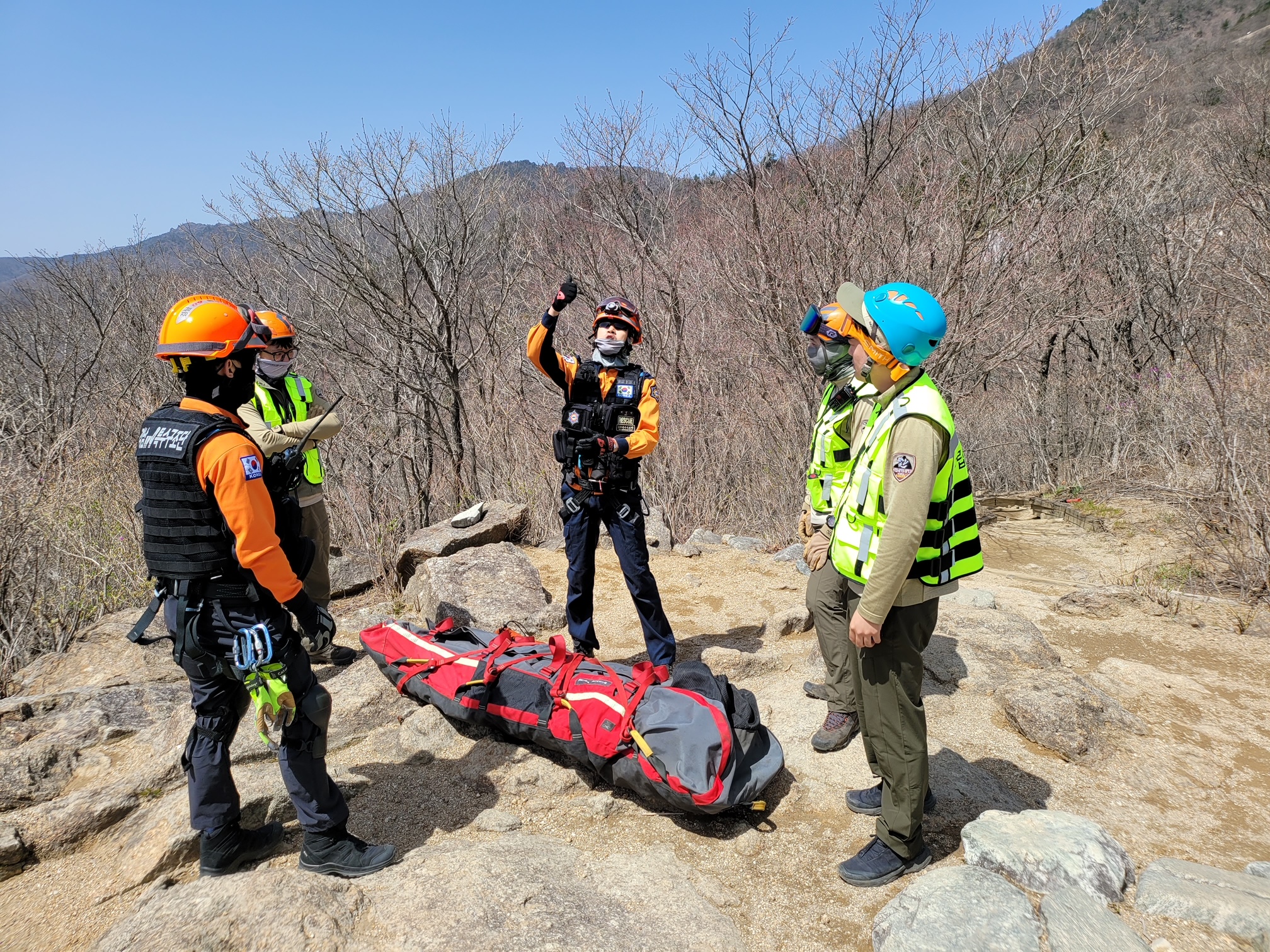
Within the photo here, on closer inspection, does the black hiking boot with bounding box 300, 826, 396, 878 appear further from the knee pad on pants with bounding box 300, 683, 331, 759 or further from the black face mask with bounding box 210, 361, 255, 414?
the black face mask with bounding box 210, 361, 255, 414

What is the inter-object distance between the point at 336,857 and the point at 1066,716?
3255 millimetres

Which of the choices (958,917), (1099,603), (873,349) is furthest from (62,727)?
(1099,603)

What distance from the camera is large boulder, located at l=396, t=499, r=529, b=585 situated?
599cm

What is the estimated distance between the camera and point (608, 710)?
3041mm

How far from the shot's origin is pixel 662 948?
2119 millimetres

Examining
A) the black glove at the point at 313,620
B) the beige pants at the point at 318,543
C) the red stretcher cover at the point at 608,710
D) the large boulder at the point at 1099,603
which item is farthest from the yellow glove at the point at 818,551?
the large boulder at the point at 1099,603

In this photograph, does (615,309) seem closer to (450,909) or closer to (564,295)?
(564,295)

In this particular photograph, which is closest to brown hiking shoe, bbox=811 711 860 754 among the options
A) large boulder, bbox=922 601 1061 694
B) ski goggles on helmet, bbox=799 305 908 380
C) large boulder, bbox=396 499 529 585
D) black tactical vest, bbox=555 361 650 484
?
large boulder, bbox=922 601 1061 694

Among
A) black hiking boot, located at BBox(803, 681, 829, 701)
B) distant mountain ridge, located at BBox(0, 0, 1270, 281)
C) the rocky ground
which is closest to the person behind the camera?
the rocky ground

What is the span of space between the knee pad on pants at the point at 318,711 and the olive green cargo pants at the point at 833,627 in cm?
221

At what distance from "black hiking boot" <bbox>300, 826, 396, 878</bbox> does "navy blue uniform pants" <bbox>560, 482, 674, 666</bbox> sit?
174 cm

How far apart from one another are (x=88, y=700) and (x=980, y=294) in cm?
797

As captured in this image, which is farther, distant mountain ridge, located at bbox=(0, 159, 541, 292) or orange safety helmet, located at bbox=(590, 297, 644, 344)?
distant mountain ridge, located at bbox=(0, 159, 541, 292)

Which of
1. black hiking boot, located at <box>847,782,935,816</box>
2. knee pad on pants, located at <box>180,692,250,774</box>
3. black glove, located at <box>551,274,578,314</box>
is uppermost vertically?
black glove, located at <box>551,274,578,314</box>
